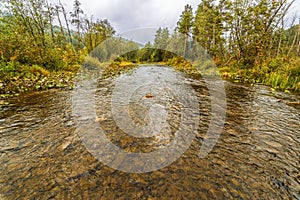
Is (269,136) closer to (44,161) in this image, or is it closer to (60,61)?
(44,161)

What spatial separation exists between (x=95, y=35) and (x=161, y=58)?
53.7 ft

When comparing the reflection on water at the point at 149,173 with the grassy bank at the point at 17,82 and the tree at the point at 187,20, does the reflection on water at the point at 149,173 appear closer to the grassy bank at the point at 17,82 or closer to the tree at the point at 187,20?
the grassy bank at the point at 17,82

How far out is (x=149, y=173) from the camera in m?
1.94

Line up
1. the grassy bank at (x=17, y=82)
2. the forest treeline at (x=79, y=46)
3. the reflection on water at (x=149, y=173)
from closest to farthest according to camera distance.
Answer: the reflection on water at (x=149, y=173)
the grassy bank at (x=17, y=82)
the forest treeline at (x=79, y=46)

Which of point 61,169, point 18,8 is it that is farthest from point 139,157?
point 18,8

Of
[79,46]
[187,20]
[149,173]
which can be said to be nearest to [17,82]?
[149,173]

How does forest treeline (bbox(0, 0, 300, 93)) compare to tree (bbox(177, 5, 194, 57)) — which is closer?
forest treeline (bbox(0, 0, 300, 93))

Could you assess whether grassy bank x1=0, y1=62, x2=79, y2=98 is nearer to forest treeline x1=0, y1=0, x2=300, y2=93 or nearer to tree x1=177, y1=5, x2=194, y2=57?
forest treeline x1=0, y1=0, x2=300, y2=93

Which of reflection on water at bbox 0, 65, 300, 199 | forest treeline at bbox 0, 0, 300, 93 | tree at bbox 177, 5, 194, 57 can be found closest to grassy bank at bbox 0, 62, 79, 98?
forest treeline at bbox 0, 0, 300, 93

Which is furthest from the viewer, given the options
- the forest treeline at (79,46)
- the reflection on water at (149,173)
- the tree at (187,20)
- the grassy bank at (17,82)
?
the tree at (187,20)

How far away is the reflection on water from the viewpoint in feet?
5.45

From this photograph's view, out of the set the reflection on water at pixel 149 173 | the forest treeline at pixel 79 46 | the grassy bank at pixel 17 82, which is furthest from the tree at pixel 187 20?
the reflection on water at pixel 149 173

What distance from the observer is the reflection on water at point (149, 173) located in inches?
65.4

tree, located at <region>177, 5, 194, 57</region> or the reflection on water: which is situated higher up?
tree, located at <region>177, 5, 194, 57</region>
